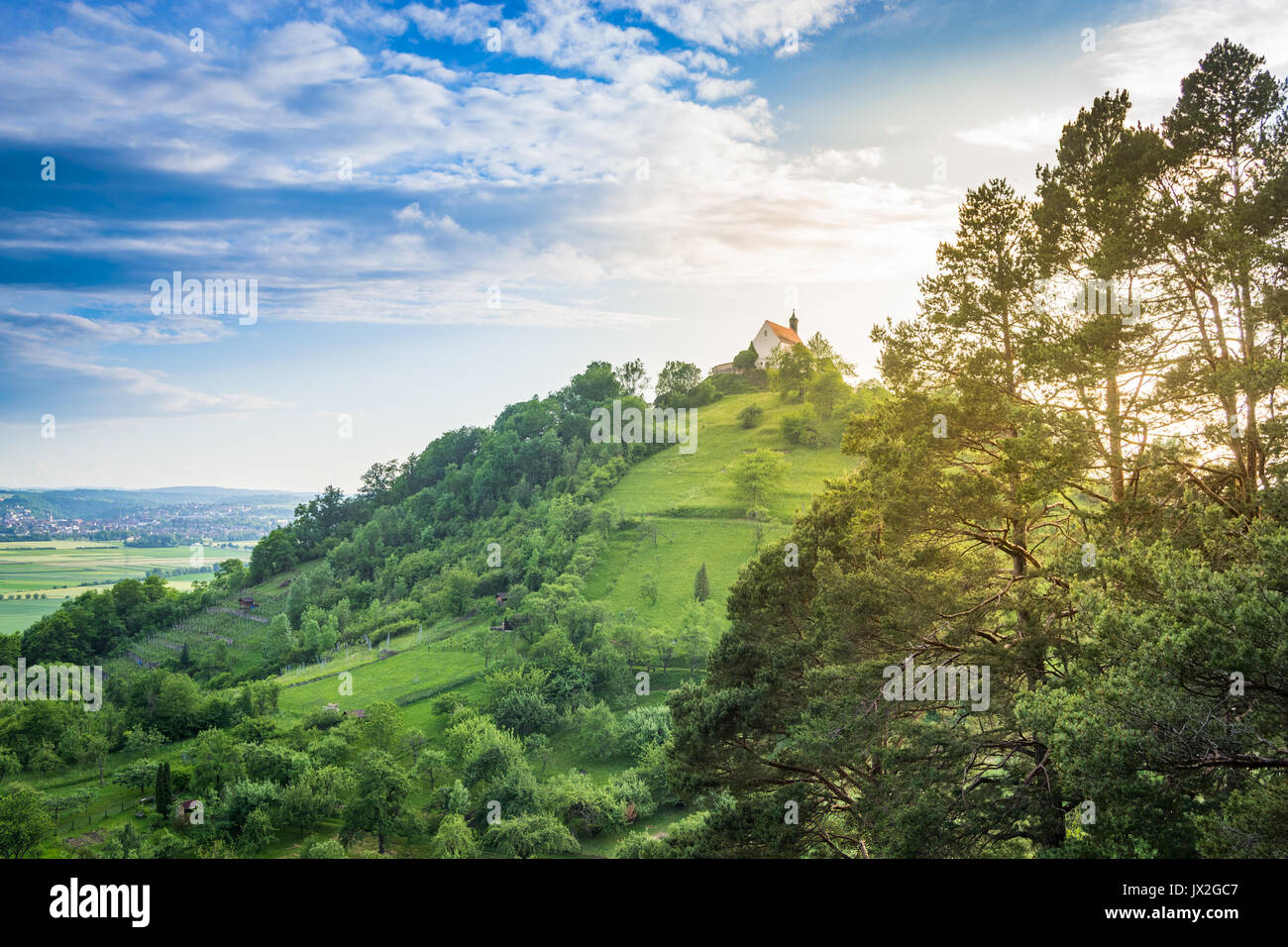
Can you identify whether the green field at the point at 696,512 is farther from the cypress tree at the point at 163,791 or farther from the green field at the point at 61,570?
the green field at the point at 61,570

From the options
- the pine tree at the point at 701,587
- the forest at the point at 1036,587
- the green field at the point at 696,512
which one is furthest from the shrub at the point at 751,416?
the forest at the point at 1036,587

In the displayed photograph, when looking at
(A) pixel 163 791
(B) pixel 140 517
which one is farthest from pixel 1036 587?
(B) pixel 140 517

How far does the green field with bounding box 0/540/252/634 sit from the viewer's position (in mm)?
83938

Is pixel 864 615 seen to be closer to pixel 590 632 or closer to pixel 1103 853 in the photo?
pixel 1103 853

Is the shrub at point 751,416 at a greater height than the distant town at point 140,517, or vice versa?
the shrub at point 751,416

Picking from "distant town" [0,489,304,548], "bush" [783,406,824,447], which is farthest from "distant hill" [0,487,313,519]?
"bush" [783,406,824,447]

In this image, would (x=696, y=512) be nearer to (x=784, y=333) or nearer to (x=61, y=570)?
(x=784, y=333)

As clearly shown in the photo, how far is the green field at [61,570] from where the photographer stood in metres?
83.9

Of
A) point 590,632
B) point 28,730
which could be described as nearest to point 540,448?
point 590,632

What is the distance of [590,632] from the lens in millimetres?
49594

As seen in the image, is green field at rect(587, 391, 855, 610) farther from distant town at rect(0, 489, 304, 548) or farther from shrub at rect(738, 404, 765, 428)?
distant town at rect(0, 489, 304, 548)

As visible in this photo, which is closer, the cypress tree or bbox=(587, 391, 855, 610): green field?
the cypress tree

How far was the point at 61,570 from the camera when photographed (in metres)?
94.8

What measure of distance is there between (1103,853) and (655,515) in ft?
174
